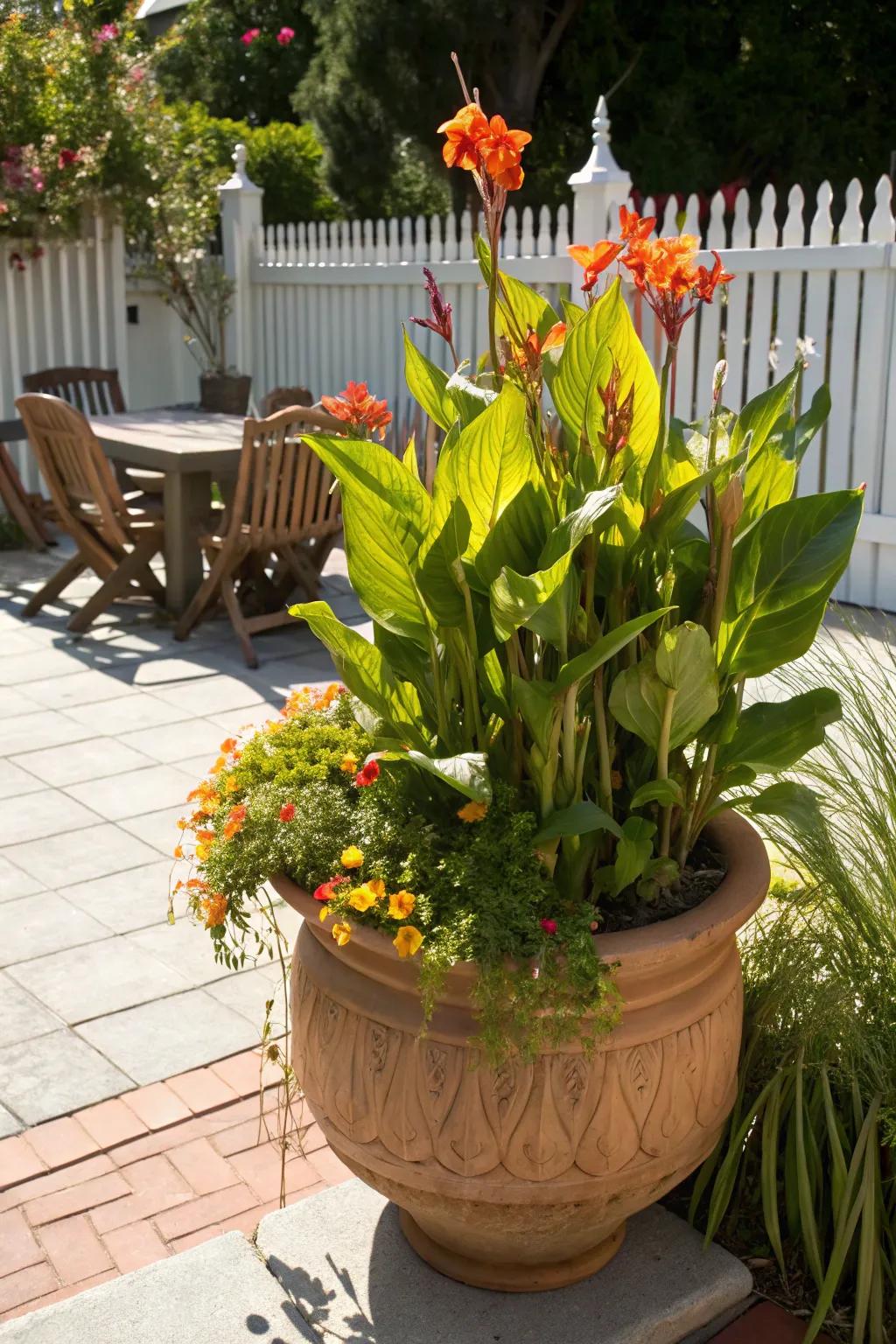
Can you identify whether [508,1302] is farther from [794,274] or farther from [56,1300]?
[794,274]

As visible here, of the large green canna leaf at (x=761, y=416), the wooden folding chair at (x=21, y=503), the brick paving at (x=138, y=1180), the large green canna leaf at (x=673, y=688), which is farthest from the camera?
the wooden folding chair at (x=21, y=503)

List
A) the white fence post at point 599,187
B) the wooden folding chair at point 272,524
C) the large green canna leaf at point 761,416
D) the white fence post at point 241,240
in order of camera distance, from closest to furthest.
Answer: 1. the large green canna leaf at point 761,416
2. the wooden folding chair at point 272,524
3. the white fence post at point 599,187
4. the white fence post at point 241,240

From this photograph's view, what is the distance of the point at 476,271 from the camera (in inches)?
308

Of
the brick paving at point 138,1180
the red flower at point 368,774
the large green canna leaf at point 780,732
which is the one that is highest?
the large green canna leaf at point 780,732

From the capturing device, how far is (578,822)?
1.84 metres

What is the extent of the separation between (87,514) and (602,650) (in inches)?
191

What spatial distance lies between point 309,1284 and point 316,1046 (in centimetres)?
40

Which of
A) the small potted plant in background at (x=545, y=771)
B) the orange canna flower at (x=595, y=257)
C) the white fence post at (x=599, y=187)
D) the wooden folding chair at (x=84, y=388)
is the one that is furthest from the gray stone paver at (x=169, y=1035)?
the white fence post at (x=599, y=187)

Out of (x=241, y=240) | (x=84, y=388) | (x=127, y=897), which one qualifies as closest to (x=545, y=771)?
(x=127, y=897)

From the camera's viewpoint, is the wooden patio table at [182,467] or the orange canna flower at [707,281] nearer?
the orange canna flower at [707,281]

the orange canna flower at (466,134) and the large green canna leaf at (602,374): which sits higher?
the orange canna flower at (466,134)

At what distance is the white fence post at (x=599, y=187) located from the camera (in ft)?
23.7

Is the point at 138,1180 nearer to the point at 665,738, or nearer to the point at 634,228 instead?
the point at 665,738

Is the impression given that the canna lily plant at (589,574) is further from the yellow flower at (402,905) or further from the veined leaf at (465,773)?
the yellow flower at (402,905)
